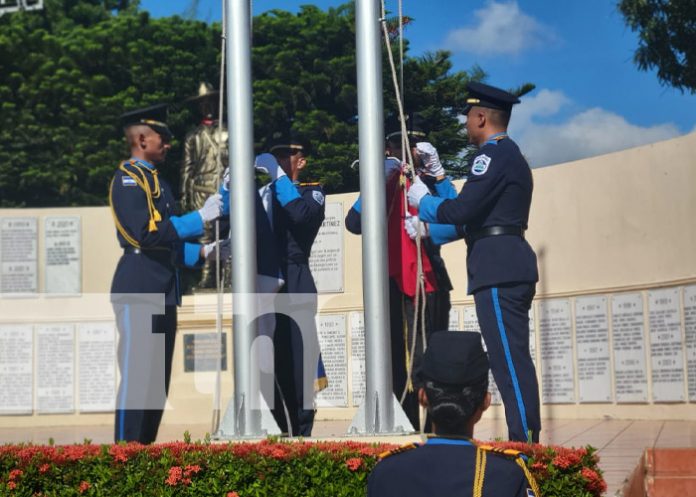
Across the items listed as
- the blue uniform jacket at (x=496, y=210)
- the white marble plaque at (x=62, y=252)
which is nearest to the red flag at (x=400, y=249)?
the blue uniform jacket at (x=496, y=210)

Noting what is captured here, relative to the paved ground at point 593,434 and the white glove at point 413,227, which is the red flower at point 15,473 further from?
the white glove at point 413,227

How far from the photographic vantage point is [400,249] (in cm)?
560

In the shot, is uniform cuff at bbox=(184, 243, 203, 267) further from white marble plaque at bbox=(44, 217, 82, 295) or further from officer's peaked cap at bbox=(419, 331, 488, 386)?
white marble plaque at bbox=(44, 217, 82, 295)

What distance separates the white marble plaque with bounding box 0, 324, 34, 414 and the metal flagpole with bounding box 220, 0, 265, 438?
5.98 m

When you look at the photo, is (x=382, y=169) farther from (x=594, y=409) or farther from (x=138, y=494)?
(x=594, y=409)

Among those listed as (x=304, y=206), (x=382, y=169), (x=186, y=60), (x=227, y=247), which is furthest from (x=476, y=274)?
(x=186, y=60)

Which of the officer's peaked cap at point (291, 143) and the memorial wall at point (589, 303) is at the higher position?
the officer's peaked cap at point (291, 143)

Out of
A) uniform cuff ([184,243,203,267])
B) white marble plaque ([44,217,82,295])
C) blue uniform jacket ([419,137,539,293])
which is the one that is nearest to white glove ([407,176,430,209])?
blue uniform jacket ([419,137,539,293])

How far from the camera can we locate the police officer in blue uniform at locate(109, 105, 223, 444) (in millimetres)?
5574

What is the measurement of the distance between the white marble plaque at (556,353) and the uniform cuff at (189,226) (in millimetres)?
4405

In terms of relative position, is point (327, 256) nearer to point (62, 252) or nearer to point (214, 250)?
point (62, 252)

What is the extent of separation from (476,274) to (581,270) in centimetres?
442

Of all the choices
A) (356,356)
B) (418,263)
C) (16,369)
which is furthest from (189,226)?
(16,369)

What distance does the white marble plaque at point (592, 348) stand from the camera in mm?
8992
